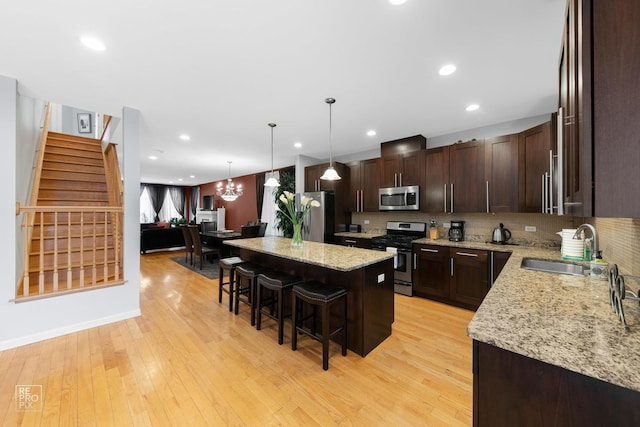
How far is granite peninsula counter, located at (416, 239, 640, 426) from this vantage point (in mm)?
728

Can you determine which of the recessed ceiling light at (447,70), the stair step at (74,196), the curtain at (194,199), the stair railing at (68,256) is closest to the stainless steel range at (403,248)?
the recessed ceiling light at (447,70)

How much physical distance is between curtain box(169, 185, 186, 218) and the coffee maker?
39.3 ft

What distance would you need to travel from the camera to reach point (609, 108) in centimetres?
72

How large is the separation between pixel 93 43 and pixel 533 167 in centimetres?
446

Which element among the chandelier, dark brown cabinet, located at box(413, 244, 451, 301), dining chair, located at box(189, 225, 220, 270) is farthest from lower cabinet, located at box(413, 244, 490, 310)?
the chandelier

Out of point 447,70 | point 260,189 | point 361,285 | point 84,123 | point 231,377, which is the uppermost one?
point 84,123

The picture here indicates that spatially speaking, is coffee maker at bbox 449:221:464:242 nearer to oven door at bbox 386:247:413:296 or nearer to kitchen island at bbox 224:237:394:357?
oven door at bbox 386:247:413:296

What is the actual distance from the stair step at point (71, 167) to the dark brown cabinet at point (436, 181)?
5854 mm

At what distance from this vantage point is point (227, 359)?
87.7 inches

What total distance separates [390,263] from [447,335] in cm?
98

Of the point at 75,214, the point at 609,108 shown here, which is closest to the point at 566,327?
the point at 609,108

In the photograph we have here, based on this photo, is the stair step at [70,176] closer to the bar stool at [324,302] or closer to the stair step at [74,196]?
the stair step at [74,196]

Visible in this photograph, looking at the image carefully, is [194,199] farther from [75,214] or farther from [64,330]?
[64,330]

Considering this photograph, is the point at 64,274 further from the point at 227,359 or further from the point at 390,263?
the point at 390,263
